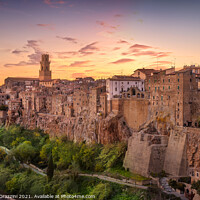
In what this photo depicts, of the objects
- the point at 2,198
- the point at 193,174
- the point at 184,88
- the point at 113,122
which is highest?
the point at 184,88

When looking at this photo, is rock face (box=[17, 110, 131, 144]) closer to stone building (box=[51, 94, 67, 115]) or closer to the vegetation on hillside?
the vegetation on hillside

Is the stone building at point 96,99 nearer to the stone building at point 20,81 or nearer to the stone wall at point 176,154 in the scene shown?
the stone wall at point 176,154

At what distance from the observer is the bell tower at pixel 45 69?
9869cm

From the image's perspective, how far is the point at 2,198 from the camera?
3450 cm

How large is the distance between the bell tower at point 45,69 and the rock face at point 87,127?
42.8 metres

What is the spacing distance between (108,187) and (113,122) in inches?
459

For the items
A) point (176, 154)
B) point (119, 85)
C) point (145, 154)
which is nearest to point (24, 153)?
point (119, 85)

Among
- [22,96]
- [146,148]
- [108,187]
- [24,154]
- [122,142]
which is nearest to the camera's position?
[108,187]

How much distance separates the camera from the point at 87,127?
44.2 m

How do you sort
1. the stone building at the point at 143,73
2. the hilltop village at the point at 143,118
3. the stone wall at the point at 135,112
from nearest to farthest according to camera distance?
the hilltop village at the point at 143,118, the stone wall at the point at 135,112, the stone building at the point at 143,73

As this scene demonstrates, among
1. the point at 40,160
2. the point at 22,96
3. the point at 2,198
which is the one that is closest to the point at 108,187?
the point at 2,198

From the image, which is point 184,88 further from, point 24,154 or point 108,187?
point 24,154

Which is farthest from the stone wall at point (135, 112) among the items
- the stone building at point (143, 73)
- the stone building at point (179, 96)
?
the stone building at point (143, 73)

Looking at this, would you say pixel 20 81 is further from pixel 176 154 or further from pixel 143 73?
pixel 176 154
